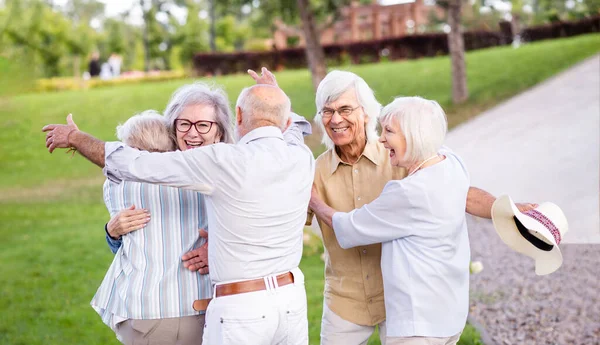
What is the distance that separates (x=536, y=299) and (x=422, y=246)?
14.1 feet

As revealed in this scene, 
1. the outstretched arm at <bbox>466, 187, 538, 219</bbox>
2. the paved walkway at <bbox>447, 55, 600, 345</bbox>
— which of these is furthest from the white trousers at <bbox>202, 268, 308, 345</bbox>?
the paved walkway at <bbox>447, 55, 600, 345</bbox>

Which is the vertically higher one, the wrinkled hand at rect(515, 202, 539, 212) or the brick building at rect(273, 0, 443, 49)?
the brick building at rect(273, 0, 443, 49)

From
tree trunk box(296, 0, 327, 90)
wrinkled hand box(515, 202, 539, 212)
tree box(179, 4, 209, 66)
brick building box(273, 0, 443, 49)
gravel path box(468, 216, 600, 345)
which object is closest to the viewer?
wrinkled hand box(515, 202, 539, 212)

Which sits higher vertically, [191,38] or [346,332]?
[191,38]

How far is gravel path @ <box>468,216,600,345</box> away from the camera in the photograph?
19.2 feet

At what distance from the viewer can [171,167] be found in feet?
9.00

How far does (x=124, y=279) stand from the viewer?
122 inches

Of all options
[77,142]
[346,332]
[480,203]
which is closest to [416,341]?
[346,332]

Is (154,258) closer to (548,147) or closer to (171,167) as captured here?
(171,167)

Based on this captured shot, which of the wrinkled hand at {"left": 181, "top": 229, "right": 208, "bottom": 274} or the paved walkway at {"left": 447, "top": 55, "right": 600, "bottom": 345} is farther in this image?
the paved walkway at {"left": 447, "top": 55, "right": 600, "bottom": 345}

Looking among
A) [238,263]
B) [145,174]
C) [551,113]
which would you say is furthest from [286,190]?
[551,113]

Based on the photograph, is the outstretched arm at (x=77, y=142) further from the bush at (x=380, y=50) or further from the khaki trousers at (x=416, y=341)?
the bush at (x=380, y=50)

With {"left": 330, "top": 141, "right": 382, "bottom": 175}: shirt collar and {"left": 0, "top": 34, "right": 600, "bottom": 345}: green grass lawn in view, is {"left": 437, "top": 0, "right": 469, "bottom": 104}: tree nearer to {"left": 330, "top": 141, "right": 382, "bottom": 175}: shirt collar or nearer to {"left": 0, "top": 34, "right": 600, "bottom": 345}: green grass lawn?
{"left": 0, "top": 34, "right": 600, "bottom": 345}: green grass lawn

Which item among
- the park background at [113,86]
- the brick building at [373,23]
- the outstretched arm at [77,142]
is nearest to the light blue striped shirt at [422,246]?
the outstretched arm at [77,142]
